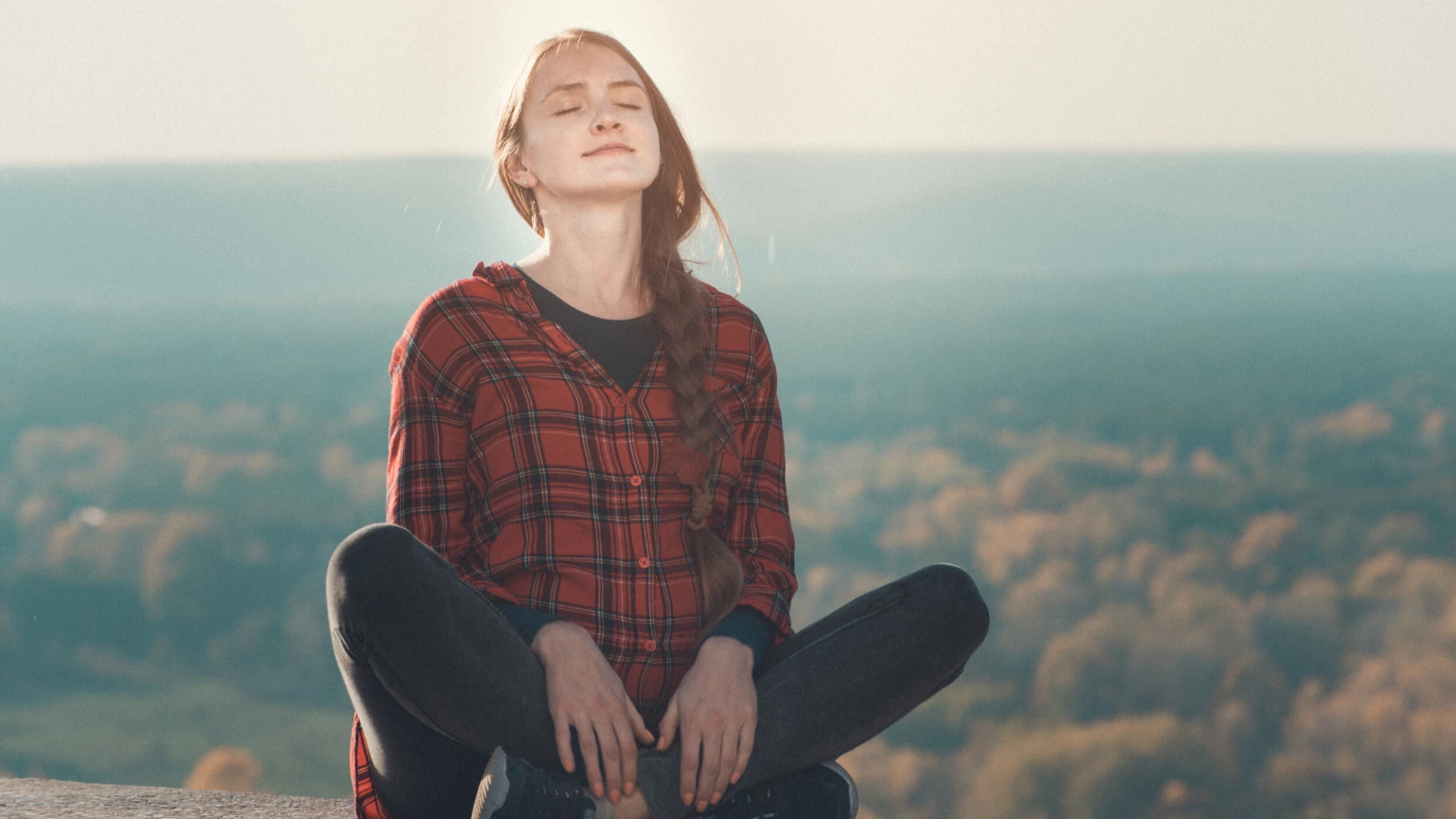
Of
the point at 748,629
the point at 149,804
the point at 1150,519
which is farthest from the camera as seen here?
the point at 1150,519

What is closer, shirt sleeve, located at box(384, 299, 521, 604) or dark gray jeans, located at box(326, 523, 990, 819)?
dark gray jeans, located at box(326, 523, 990, 819)

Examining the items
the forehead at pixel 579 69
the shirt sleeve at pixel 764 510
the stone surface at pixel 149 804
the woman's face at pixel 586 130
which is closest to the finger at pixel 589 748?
the shirt sleeve at pixel 764 510

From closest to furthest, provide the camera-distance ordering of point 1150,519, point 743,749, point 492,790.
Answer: point 492,790 → point 743,749 → point 1150,519

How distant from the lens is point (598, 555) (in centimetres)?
102

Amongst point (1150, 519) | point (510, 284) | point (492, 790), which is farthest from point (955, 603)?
point (1150, 519)

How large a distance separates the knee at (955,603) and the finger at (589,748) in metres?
0.30

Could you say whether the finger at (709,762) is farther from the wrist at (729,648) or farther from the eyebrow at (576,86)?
the eyebrow at (576,86)

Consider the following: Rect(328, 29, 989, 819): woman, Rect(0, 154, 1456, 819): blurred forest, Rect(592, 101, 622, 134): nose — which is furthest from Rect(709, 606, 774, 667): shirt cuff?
Rect(0, 154, 1456, 819): blurred forest

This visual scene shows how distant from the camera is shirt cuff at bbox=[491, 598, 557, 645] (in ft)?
3.07

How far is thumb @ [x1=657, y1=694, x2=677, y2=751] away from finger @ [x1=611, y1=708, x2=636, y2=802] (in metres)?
0.03

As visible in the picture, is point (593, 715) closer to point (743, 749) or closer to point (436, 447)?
point (743, 749)

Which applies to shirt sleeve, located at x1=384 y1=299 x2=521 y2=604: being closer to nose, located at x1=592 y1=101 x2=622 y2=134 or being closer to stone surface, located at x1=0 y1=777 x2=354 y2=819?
nose, located at x1=592 y1=101 x2=622 y2=134

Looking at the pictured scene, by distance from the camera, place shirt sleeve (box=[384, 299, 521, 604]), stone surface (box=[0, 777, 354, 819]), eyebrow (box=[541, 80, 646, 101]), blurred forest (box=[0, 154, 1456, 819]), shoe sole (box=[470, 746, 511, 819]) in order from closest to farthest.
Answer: shoe sole (box=[470, 746, 511, 819])
shirt sleeve (box=[384, 299, 521, 604])
eyebrow (box=[541, 80, 646, 101])
stone surface (box=[0, 777, 354, 819])
blurred forest (box=[0, 154, 1456, 819])

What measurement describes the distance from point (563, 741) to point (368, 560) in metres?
0.20
